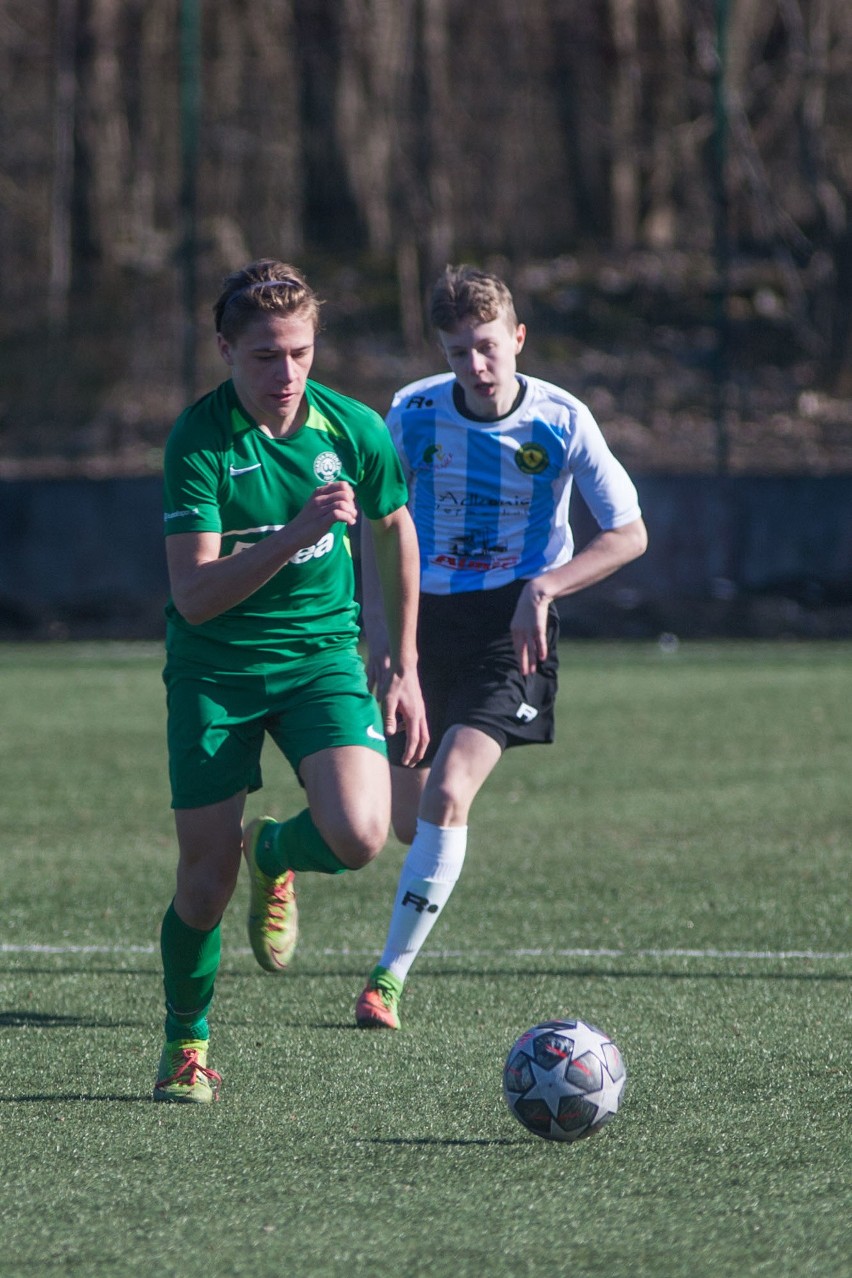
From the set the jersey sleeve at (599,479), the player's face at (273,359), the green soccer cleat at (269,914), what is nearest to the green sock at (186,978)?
the green soccer cleat at (269,914)

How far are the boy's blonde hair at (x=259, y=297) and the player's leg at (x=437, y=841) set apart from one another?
4.55 feet

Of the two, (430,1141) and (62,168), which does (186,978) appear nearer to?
(430,1141)

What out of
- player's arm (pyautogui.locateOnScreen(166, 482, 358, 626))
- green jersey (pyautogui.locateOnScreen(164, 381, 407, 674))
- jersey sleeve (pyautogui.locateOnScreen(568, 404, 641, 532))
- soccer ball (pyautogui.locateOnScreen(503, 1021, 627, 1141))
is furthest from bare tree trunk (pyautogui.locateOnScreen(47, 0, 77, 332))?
soccer ball (pyautogui.locateOnScreen(503, 1021, 627, 1141))

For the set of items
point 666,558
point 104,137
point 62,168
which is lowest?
point 666,558

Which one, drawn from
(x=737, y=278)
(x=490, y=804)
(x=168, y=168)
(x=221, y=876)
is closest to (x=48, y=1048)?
(x=221, y=876)

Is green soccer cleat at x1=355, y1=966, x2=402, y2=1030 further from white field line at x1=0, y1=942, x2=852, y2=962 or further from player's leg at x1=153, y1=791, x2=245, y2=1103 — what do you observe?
white field line at x1=0, y1=942, x2=852, y2=962

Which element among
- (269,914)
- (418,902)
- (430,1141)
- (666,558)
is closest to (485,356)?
(418,902)

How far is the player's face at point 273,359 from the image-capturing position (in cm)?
389

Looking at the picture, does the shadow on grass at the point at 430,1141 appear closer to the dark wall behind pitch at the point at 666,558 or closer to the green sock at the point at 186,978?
the green sock at the point at 186,978

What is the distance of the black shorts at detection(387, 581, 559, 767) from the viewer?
5039 mm

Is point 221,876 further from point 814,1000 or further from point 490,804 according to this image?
point 490,804

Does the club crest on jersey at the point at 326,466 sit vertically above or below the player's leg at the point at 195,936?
above

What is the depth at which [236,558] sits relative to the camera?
382 cm

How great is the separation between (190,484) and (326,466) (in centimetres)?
36
